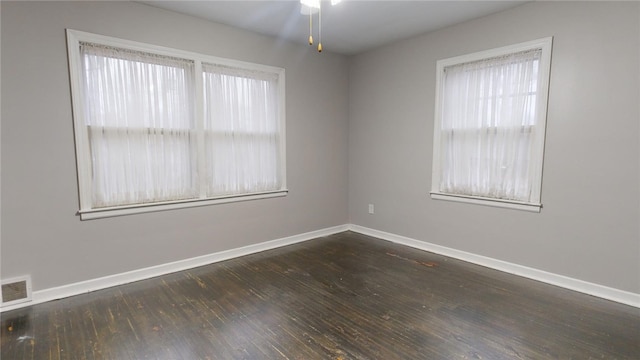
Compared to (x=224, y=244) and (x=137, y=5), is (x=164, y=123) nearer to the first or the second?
(x=137, y=5)

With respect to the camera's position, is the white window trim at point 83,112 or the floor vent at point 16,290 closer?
the floor vent at point 16,290

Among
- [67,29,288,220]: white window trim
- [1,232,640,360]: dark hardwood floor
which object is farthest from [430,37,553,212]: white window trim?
[67,29,288,220]: white window trim

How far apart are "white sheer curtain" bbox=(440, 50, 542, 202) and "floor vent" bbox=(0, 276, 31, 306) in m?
4.15

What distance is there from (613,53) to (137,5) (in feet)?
13.7

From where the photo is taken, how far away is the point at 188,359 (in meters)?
1.91

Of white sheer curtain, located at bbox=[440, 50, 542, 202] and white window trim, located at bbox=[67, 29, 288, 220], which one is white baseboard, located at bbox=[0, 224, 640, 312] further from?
white sheer curtain, located at bbox=[440, 50, 542, 202]

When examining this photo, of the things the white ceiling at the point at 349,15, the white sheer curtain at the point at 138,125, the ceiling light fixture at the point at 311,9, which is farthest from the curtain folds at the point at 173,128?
the ceiling light fixture at the point at 311,9

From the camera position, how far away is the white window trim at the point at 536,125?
9.49ft

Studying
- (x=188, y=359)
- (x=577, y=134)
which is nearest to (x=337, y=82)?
(x=577, y=134)

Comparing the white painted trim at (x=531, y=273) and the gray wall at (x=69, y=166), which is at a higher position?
the gray wall at (x=69, y=166)

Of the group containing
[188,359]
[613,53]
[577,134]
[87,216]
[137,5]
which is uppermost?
[137,5]

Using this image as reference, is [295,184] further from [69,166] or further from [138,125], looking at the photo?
[69,166]

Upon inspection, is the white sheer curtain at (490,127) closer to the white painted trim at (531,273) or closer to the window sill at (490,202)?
the window sill at (490,202)

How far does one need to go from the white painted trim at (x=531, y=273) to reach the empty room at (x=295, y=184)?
1 centimetres
